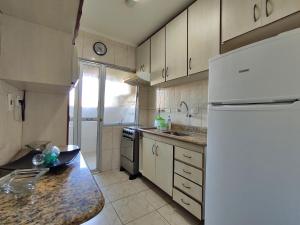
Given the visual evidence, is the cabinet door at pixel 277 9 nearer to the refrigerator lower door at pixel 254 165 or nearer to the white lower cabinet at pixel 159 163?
the refrigerator lower door at pixel 254 165

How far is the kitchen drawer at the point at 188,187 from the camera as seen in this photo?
5.07ft

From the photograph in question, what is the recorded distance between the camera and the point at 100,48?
281 centimetres

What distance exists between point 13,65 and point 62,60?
9.2 inches

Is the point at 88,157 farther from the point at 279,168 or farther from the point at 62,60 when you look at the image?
the point at 279,168

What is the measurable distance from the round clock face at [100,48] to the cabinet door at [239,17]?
2.01 meters

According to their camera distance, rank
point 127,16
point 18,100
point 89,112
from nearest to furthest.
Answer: point 18,100
point 127,16
point 89,112

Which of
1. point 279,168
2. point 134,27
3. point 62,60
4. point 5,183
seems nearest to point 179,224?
point 279,168

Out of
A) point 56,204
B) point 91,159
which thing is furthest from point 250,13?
point 91,159

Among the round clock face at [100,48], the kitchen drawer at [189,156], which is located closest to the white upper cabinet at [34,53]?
the kitchen drawer at [189,156]

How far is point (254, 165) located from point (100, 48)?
2.78 meters

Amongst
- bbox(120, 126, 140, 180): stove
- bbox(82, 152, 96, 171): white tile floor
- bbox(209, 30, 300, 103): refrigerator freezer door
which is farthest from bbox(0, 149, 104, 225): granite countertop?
bbox(82, 152, 96, 171): white tile floor

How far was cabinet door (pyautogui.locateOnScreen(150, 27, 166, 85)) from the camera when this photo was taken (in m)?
2.37

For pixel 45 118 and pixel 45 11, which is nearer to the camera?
pixel 45 11

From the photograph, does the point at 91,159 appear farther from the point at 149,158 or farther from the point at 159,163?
the point at 159,163
